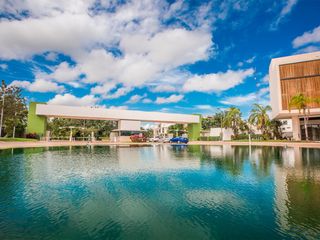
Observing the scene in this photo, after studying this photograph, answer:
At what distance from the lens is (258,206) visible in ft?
21.1

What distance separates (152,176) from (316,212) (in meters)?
6.78

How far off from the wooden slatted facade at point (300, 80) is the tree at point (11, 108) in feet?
168

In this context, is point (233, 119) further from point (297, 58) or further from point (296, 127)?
point (297, 58)

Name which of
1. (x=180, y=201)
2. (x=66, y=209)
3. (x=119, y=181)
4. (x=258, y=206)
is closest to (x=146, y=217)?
(x=180, y=201)

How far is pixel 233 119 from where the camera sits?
2108 inches

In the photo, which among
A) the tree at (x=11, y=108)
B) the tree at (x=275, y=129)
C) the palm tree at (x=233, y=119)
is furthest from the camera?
the palm tree at (x=233, y=119)

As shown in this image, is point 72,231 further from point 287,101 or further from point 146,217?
point 287,101

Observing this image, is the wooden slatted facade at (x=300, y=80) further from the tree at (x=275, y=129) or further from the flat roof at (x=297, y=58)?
the tree at (x=275, y=129)

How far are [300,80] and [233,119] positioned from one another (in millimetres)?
17687

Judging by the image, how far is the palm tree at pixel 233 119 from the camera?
52781 mm

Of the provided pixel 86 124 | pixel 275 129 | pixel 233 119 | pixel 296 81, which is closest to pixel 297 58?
pixel 296 81

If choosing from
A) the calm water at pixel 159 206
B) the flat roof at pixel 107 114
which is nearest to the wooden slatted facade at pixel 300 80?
the flat roof at pixel 107 114

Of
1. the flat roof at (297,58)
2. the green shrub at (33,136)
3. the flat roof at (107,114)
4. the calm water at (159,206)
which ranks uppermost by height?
the flat roof at (297,58)

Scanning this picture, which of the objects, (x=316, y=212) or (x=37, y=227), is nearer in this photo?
(x=37, y=227)
